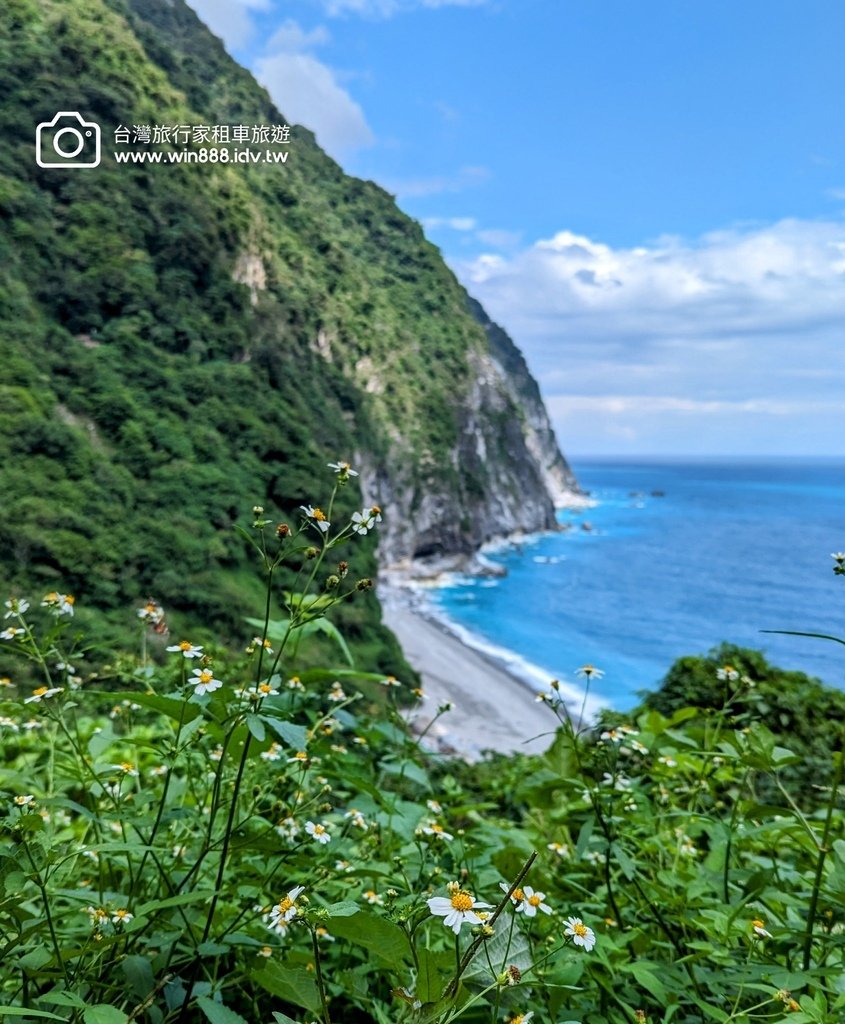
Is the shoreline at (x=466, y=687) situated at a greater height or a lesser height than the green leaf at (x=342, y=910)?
lesser

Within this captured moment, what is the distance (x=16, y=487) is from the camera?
65.6 feet

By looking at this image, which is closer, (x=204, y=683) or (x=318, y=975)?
(x=318, y=975)

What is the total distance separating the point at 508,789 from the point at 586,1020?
1.93 m

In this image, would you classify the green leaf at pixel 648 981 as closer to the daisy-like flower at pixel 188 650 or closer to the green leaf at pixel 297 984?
the green leaf at pixel 297 984

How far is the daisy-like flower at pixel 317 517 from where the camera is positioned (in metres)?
1.11

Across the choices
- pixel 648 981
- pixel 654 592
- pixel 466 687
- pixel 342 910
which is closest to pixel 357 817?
pixel 648 981

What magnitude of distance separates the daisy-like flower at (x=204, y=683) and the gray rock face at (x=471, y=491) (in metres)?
41.6

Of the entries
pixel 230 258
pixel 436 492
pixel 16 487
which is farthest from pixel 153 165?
pixel 436 492

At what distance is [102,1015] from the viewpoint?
2.59 feet

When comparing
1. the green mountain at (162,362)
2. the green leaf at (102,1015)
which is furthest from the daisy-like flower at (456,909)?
the green mountain at (162,362)

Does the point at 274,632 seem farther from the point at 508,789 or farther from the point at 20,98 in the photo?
the point at 20,98

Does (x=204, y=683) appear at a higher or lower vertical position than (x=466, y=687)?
higher

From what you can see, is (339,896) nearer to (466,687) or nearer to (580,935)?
(580,935)

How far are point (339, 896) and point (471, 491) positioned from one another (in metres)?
56.7
